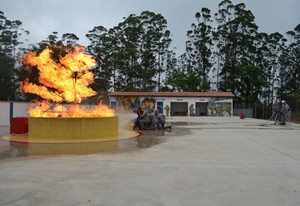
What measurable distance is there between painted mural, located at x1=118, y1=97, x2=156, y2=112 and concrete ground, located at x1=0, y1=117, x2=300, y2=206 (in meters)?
34.2

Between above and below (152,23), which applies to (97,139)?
below

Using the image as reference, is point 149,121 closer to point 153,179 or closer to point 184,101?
point 153,179

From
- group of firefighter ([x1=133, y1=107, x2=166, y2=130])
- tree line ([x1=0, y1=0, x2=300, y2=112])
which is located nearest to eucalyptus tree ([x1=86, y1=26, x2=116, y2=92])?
tree line ([x1=0, y1=0, x2=300, y2=112])

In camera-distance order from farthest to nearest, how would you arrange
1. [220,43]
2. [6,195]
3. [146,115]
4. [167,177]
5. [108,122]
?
[220,43] < [146,115] < [108,122] < [167,177] < [6,195]

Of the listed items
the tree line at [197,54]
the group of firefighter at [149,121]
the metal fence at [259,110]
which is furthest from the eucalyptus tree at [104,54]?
the group of firefighter at [149,121]

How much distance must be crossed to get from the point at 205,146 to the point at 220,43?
180ft

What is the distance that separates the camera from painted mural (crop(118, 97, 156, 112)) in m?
43.8

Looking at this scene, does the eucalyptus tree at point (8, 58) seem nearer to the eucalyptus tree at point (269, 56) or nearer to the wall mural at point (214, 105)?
the wall mural at point (214, 105)

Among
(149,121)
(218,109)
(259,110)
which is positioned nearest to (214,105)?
(218,109)

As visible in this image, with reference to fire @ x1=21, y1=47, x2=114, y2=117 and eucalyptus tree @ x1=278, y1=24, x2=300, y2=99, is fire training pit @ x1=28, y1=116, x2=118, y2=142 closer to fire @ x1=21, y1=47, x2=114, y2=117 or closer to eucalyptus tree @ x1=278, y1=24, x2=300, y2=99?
fire @ x1=21, y1=47, x2=114, y2=117

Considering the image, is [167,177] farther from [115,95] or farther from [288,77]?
[288,77]

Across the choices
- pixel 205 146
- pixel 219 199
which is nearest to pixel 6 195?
pixel 219 199

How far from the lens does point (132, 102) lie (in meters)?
44.8

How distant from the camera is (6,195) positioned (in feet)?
16.6
